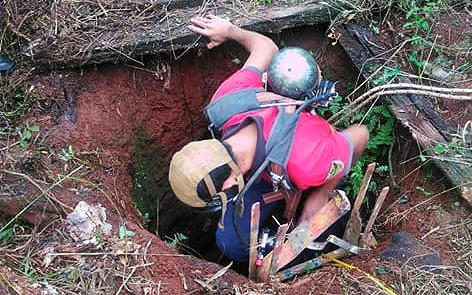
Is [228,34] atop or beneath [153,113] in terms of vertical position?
atop

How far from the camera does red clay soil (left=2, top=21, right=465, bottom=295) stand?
3387 mm

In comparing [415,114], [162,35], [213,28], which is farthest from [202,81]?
[415,114]

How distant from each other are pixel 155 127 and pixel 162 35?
0.65m

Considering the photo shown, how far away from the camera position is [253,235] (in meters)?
3.46

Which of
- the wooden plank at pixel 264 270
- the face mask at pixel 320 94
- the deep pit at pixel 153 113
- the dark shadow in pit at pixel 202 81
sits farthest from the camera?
the dark shadow in pit at pixel 202 81

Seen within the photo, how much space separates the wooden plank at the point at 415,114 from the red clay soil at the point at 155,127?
0.13 meters

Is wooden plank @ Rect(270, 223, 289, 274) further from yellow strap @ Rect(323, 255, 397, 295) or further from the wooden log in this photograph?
the wooden log

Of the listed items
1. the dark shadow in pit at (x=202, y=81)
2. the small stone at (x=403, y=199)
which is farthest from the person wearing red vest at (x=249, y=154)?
the dark shadow in pit at (x=202, y=81)

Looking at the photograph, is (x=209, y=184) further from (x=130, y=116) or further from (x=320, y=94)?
(x=130, y=116)

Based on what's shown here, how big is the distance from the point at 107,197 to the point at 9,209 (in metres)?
0.50

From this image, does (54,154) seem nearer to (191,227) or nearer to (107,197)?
(107,197)

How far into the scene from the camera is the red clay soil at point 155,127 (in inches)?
133

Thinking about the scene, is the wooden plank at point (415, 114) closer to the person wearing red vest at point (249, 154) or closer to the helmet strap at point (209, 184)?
the person wearing red vest at point (249, 154)

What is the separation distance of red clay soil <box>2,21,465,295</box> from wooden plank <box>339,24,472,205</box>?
127mm
